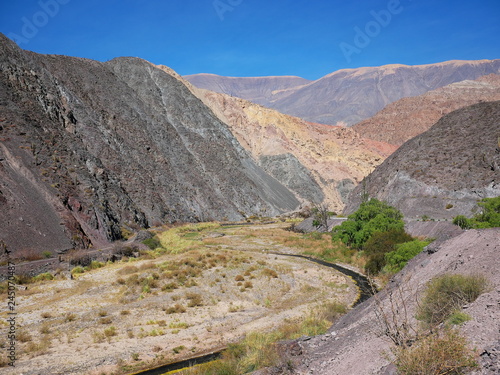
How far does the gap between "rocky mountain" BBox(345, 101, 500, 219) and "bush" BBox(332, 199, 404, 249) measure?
19.5 ft

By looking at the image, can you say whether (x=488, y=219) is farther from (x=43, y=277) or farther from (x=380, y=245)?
(x=43, y=277)

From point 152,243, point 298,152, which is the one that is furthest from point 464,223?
point 298,152

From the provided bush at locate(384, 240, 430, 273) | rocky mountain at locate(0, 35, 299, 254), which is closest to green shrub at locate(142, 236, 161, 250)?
rocky mountain at locate(0, 35, 299, 254)

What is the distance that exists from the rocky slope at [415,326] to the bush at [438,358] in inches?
8.5

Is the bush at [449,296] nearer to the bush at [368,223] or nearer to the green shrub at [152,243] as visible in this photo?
the bush at [368,223]

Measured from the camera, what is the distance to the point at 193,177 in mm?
71062

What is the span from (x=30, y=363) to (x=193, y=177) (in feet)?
191

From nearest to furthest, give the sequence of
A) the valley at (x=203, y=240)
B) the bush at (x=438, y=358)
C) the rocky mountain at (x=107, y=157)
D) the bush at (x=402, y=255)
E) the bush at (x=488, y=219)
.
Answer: the bush at (x=438, y=358), the valley at (x=203, y=240), the bush at (x=402, y=255), the bush at (x=488, y=219), the rocky mountain at (x=107, y=157)

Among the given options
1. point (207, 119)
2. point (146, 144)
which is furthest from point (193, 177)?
point (207, 119)

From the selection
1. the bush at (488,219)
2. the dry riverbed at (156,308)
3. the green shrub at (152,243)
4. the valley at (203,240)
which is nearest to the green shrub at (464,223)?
the bush at (488,219)

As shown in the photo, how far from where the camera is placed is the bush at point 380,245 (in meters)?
27.9

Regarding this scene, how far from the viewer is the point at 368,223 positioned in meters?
35.8

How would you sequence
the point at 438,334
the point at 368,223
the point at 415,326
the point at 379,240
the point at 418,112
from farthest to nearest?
1. the point at 418,112
2. the point at 368,223
3. the point at 379,240
4. the point at 415,326
5. the point at 438,334

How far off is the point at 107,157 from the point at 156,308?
41739mm
